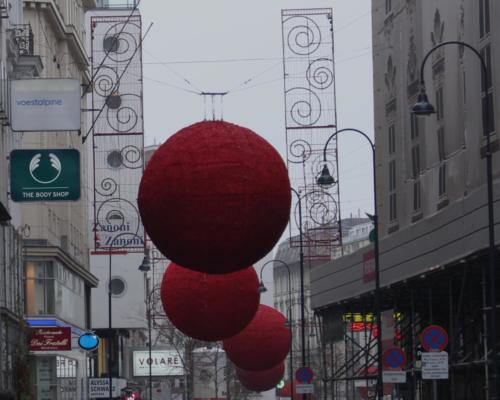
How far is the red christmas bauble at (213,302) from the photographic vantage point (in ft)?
111

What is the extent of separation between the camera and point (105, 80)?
72.1 meters

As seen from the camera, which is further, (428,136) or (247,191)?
(428,136)

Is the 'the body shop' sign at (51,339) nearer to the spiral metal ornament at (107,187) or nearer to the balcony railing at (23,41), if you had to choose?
the balcony railing at (23,41)

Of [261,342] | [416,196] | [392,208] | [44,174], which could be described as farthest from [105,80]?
[44,174]

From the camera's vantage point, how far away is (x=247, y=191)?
23484 mm

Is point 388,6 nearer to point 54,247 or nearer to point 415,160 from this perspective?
point 415,160

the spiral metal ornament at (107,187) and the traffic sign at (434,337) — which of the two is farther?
the spiral metal ornament at (107,187)

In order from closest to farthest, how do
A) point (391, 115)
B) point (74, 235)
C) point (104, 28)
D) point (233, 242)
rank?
point (233, 242)
point (391, 115)
point (104, 28)
point (74, 235)

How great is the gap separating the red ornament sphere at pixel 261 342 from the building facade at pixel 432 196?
13.8 feet

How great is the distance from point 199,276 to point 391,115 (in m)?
26.2

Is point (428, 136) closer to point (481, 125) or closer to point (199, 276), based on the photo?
point (481, 125)

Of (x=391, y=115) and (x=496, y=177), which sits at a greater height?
(x=391, y=115)

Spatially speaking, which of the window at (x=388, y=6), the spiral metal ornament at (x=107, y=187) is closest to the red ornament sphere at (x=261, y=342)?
the window at (x=388, y=6)

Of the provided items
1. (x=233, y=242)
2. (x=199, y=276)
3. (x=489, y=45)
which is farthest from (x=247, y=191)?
(x=489, y=45)
